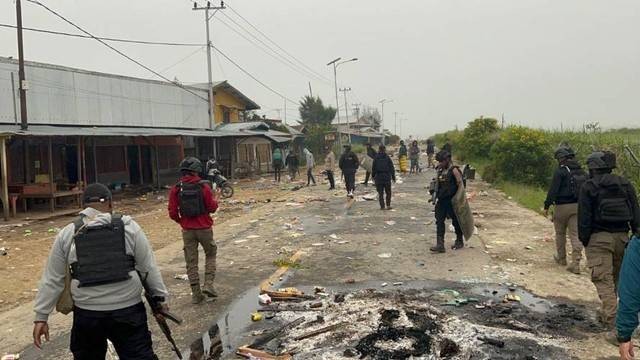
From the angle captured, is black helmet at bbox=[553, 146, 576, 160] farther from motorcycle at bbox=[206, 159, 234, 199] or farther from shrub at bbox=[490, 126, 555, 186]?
motorcycle at bbox=[206, 159, 234, 199]

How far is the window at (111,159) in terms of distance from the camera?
21.8 metres

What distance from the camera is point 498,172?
20.6m

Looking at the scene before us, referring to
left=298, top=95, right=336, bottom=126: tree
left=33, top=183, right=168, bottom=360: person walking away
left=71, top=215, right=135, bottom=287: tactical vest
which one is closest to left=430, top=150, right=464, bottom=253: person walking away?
left=33, top=183, right=168, bottom=360: person walking away

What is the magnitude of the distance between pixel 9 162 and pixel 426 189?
13.9m

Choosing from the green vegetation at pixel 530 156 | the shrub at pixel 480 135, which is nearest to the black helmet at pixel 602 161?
the green vegetation at pixel 530 156

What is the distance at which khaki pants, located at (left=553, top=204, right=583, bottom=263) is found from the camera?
7.40 meters

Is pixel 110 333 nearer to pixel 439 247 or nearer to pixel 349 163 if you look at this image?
pixel 439 247

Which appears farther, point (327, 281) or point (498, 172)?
point (498, 172)

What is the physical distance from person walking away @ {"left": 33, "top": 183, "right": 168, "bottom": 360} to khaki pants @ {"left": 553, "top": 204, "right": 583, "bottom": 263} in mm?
6003

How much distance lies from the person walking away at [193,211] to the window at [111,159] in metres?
17.1

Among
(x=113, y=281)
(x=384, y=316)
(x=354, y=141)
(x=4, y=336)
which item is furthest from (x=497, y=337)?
(x=354, y=141)

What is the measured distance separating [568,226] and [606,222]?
273 cm

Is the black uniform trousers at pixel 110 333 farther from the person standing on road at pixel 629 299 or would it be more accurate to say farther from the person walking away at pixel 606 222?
the person walking away at pixel 606 222

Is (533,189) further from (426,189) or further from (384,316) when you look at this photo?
(384,316)
